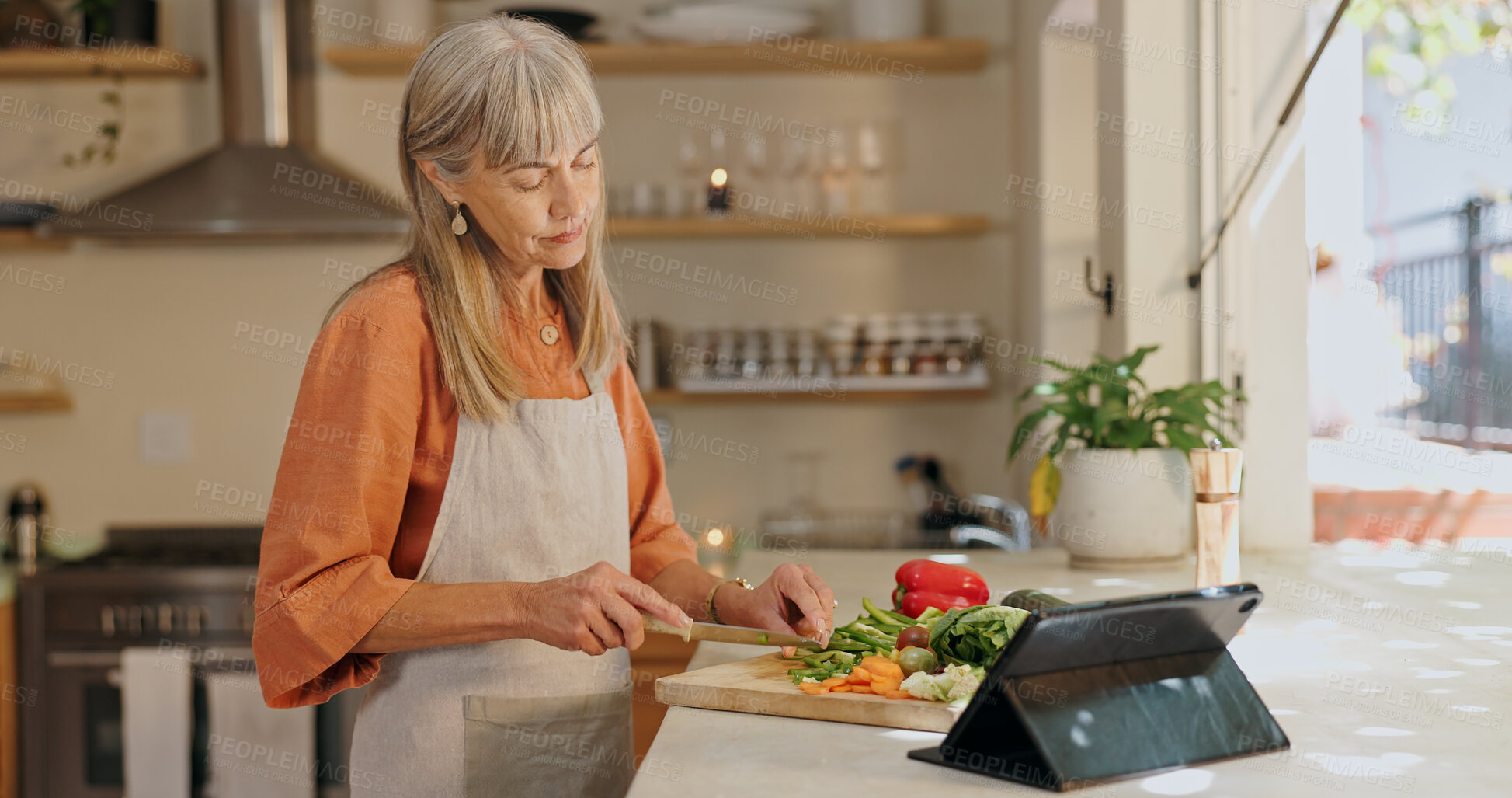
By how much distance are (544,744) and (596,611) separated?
28 cm

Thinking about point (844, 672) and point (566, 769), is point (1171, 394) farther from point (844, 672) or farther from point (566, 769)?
point (566, 769)

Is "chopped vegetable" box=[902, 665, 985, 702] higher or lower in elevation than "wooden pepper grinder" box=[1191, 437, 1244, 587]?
lower

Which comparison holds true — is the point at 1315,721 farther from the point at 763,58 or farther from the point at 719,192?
the point at 763,58

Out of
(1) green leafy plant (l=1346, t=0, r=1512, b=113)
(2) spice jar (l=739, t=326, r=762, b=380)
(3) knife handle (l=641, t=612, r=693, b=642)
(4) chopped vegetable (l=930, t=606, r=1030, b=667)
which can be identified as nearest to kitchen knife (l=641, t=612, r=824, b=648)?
(3) knife handle (l=641, t=612, r=693, b=642)

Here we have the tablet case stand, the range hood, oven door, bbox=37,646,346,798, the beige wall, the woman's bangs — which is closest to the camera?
the tablet case stand

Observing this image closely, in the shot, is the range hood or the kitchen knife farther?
the range hood

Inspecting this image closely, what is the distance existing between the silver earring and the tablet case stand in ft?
2.13

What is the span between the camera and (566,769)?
120 centimetres

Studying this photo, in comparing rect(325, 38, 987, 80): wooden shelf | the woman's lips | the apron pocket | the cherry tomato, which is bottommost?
the apron pocket

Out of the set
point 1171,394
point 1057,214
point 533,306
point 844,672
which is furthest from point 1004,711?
point 1057,214

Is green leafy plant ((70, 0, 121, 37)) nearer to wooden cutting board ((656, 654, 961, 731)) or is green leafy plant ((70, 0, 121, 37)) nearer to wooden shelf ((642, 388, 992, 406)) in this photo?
wooden shelf ((642, 388, 992, 406))

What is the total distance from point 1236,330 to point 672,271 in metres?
1.57

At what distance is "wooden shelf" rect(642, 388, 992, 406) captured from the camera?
2.95 meters

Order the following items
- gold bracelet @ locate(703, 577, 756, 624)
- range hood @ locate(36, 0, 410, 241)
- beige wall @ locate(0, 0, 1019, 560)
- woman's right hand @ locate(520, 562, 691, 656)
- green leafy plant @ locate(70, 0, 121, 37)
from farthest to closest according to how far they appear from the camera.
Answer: beige wall @ locate(0, 0, 1019, 560) < green leafy plant @ locate(70, 0, 121, 37) < range hood @ locate(36, 0, 410, 241) < gold bracelet @ locate(703, 577, 756, 624) < woman's right hand @ locate(520, 562, 691, 656)
